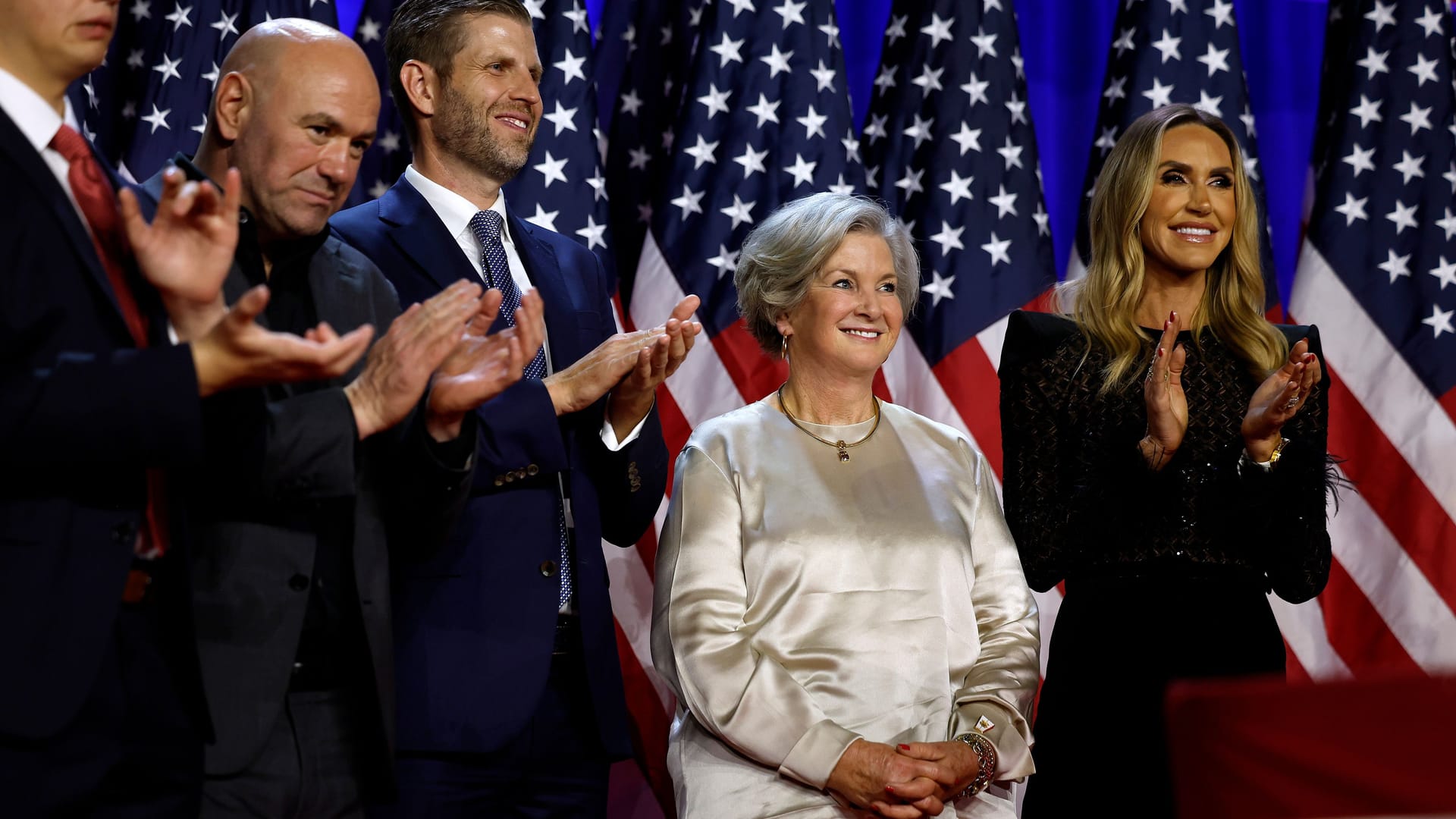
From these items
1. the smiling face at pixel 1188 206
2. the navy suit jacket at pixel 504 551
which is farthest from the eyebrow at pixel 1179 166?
the navy suit jacket at pixel 504 551

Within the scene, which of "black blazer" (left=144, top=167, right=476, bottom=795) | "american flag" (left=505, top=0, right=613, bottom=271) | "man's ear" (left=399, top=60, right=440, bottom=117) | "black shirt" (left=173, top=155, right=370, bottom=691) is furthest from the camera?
"american flag" (left=505, top=0, right=613, bottom=271)

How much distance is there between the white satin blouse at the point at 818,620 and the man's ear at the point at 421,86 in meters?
0.82

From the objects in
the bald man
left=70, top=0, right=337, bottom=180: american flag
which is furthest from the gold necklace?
left=70, top=0, right=337, bottom=180: american flag

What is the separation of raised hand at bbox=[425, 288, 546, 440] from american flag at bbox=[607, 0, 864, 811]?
1702mm

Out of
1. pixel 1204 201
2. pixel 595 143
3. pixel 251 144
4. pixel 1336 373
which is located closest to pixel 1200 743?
pixel 251 144

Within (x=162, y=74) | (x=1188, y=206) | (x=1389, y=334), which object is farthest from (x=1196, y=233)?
(x=162, y=74)

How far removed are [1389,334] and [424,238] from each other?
286 cm

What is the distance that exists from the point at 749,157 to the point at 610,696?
1.84m

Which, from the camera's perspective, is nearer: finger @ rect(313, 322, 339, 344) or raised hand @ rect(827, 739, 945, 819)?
finger @ rect(313, 322, 339, 344)

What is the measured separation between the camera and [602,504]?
2.60 meters

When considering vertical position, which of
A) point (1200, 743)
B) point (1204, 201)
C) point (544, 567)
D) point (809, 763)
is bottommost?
point (809, 763)

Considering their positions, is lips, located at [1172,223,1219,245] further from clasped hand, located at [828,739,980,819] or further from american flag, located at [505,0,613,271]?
american flag, located at [505,0,613,271]

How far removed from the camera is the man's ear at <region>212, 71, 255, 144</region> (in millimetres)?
2057

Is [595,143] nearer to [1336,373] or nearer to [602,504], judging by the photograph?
[602,504]
